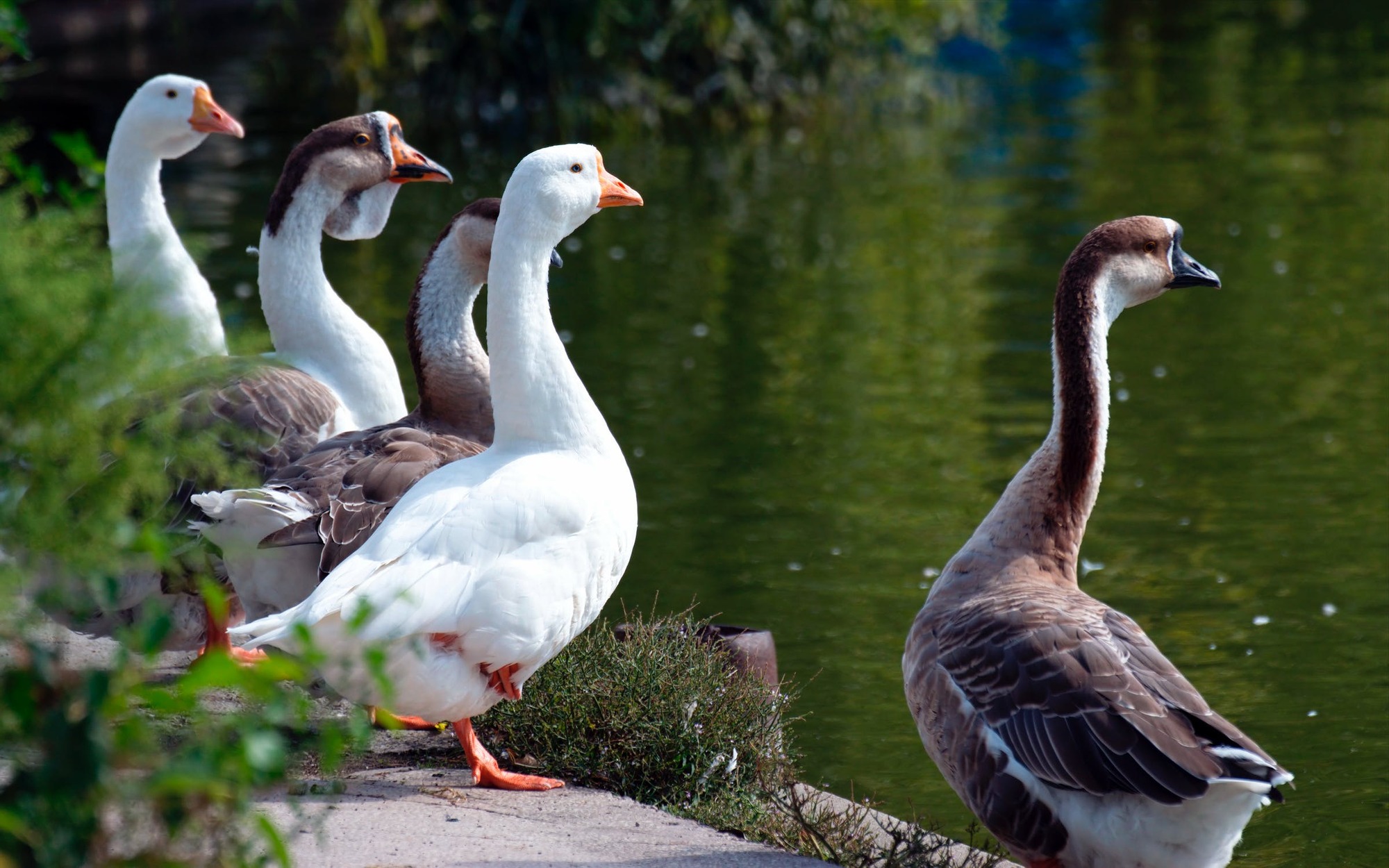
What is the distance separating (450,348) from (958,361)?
6404mm

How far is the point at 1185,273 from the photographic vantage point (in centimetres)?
550

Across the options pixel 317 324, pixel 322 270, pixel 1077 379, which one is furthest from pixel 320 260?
pixel 1077 379

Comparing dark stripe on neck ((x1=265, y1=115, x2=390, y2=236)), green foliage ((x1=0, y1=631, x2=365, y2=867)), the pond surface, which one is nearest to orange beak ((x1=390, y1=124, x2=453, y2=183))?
dark stripe on neck ((x1=265, y1=115, x2=390, y2=236))

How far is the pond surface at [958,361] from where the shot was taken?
6938mm

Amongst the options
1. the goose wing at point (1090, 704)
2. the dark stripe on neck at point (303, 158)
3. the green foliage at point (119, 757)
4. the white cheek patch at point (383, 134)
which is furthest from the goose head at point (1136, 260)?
the green foliage at point (119, 757)

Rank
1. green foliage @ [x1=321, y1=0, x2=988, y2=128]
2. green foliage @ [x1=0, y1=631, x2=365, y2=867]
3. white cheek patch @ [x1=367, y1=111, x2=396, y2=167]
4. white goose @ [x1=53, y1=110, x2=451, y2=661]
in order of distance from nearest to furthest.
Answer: green foliage @ [x1=0, y1=631, x2=365, y2=867]
white goose @ [x1=53, y1=110, x2=451, y2=661]
white cheek patch @ [x1=367, y1=111, x2=396, y2=167]
green foliage @ [x1=321, y1=0, x2=988, y2=128]

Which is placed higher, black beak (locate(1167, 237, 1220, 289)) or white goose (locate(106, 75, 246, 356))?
white goose (locate(106, 75, 246, 356))

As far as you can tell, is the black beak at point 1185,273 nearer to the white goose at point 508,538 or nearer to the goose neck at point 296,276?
the white goose at point 508,538

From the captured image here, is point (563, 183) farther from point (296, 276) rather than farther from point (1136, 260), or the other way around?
point (296, 276)

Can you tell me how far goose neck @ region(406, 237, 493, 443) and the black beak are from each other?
8.24 ft

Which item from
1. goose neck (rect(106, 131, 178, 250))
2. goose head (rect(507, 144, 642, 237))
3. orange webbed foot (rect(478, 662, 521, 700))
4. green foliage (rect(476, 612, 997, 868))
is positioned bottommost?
green foliage (rect(476, 612, 997, 868))

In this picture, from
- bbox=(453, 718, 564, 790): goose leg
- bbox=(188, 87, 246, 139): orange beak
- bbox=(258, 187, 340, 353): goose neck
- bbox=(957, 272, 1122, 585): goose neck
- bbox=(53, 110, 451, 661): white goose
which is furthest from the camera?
bbox=(188, 87, 246, 139): orange beak

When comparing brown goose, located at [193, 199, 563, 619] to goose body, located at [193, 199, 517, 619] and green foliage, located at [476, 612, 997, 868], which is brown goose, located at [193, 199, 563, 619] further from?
green foliage, located at [476, 612, 997, 868]

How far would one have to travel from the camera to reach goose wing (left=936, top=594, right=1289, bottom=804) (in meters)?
3.98
